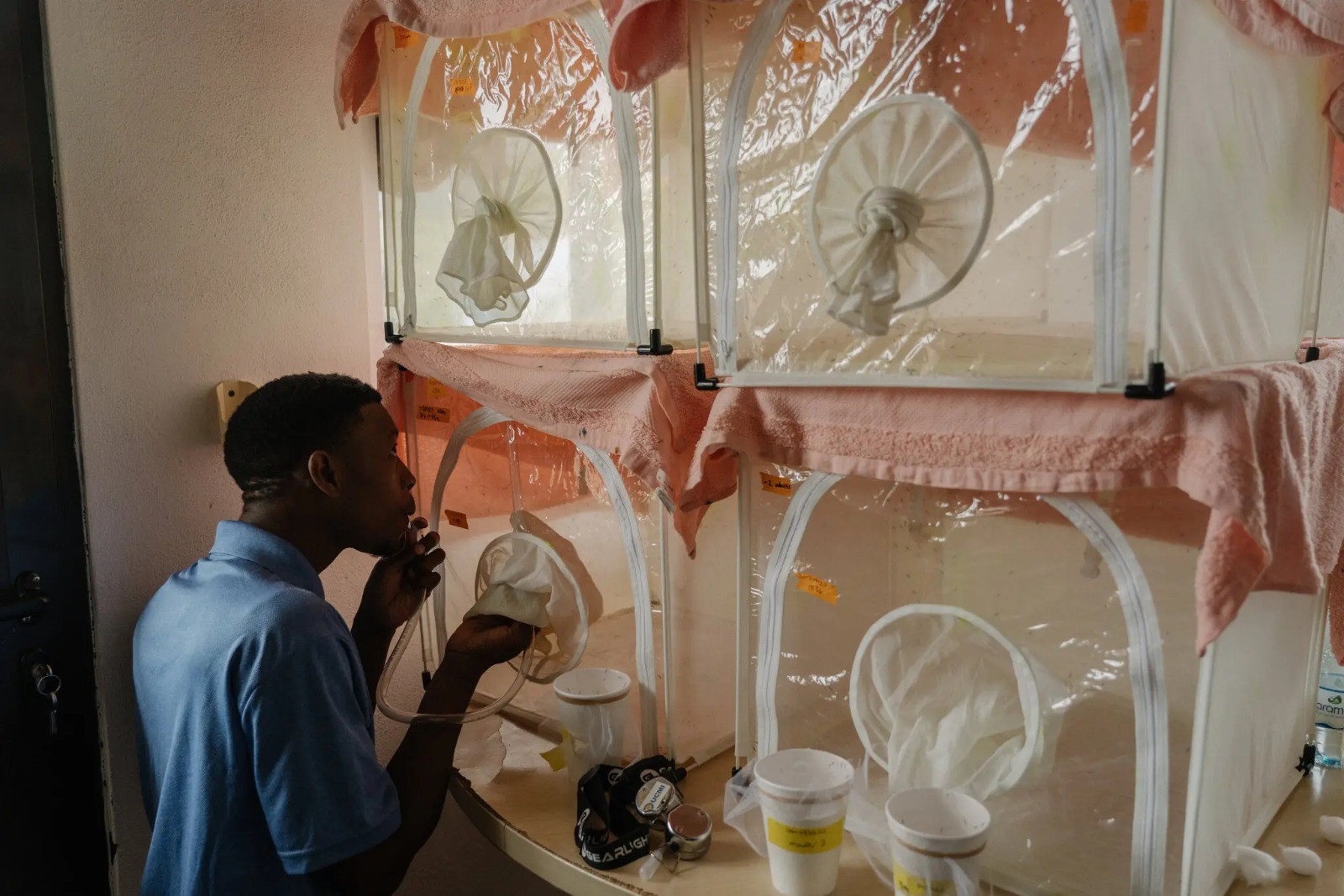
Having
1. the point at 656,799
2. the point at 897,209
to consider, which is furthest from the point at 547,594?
the point at 897,209

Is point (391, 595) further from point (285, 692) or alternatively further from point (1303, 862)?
point (1303, 862)

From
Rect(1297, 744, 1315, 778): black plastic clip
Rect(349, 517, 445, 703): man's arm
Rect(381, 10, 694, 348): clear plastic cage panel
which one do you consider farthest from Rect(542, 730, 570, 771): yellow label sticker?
Rect(1297, 744, 1315, 778): black plastic clip

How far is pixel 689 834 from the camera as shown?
115cm

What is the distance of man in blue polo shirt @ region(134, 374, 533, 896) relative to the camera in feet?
3.26

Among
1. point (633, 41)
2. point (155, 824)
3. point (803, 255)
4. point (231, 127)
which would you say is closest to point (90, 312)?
point (231, 127)

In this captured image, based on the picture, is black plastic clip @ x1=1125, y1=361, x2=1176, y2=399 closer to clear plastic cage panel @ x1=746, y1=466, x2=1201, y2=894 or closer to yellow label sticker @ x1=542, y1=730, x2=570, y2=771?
clear plastic cage panel @ x1=746, y1=466, x2=1201, y2=894

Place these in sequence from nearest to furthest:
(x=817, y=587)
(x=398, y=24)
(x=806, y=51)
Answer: (x=806, y=51) → (x=817, y=587) → (x=398, y=24)

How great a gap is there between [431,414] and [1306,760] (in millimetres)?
1448

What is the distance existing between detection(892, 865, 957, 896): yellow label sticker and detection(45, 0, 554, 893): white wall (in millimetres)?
1052

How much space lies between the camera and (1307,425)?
90 cm

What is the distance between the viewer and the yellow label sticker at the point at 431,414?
1558mm

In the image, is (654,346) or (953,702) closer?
(953,702)

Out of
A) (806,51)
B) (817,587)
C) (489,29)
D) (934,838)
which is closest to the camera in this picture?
(934,838)

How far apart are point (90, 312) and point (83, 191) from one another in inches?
6.2
